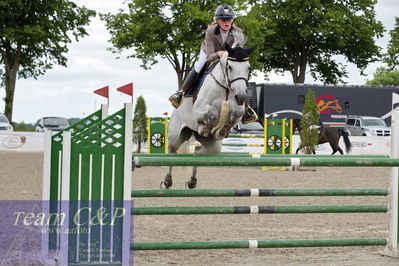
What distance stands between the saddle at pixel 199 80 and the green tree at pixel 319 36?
29265 mm

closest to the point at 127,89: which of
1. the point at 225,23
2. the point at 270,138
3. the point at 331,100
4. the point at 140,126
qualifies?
the point at 225,23

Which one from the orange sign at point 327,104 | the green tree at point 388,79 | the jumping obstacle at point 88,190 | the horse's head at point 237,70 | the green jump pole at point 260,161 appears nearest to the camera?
the jumping obstacle at point 88,190

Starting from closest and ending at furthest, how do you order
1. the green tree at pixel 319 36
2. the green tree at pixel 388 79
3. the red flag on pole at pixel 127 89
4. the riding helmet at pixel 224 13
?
the riding helmet at pixel 224 13
the red flag on pole at pixel 127 89
the green tree at pixel 319 36
the green tree at pixel 388 79

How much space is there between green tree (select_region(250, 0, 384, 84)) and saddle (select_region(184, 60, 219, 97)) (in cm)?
2927

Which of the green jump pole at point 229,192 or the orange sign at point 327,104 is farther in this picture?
the orange sign at point 327,104

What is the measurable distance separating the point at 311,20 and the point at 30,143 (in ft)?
72.0

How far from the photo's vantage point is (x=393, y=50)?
3738cm

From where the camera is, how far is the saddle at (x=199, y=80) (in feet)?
19.6

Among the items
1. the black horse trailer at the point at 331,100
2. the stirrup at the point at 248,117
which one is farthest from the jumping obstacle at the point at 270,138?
the black horse trailer at the point at 331,100

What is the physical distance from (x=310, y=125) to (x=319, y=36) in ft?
69.4

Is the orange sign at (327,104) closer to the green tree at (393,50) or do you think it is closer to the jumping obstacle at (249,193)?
the green tree at (393,50)

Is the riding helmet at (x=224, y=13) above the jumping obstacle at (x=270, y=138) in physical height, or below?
above

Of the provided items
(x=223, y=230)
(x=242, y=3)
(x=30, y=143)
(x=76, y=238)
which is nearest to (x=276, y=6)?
(x=242, y=3)

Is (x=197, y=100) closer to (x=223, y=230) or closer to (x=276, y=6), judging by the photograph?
(x=223, y=230)
